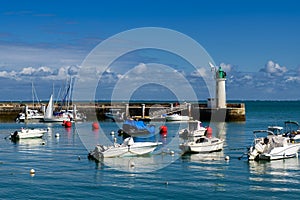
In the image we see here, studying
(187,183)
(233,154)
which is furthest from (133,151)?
(187,183)

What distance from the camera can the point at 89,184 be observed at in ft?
104

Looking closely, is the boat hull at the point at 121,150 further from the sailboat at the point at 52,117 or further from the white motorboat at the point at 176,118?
the sailboat at the point at 52,117

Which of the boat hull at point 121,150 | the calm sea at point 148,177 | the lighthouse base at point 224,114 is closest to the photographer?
the calm sea at point 148,177

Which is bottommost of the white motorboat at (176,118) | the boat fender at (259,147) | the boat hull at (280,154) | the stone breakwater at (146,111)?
the boat hull at (280,154)

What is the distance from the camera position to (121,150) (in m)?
42.8

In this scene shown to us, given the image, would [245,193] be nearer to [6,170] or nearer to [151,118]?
[6,170]

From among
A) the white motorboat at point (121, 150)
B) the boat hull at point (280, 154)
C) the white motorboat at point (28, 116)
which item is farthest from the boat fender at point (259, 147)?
the white motorboat at point (28, 116)

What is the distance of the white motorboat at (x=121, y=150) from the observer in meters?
41.9

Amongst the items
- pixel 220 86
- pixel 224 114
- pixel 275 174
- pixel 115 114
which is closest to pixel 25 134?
pixel 275 174

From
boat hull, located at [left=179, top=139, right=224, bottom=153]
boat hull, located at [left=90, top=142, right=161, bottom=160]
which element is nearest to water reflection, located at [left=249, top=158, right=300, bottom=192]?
boat hull, located at [left=179, top=139, right=224, bottom=153]

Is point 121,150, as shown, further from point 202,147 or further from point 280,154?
point 280,154

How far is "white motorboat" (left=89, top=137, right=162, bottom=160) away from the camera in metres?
41.9

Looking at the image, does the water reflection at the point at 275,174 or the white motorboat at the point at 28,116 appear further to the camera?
the white motorboat at the point at 28,116

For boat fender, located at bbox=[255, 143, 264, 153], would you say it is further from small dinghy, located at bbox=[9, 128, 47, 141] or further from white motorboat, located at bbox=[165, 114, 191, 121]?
white motorboat, located at bbox=[165, 114, 191, 121]
